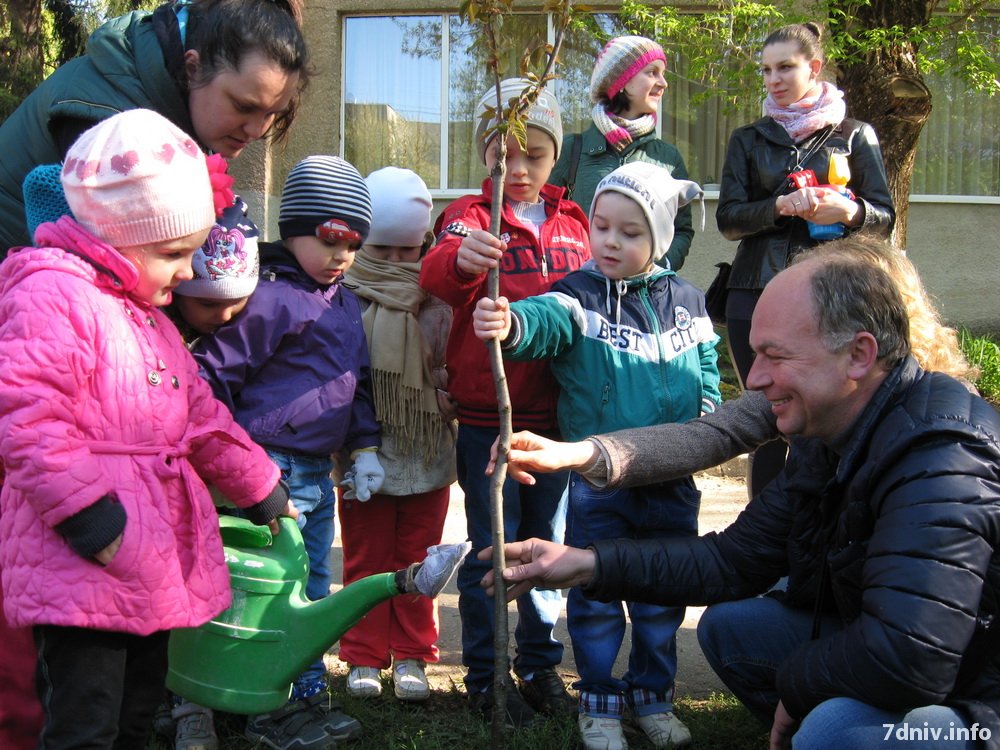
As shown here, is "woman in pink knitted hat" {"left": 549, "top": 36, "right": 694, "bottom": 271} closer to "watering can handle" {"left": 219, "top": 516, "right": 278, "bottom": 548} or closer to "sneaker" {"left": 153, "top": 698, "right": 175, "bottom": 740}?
"watering can handle" {"left": 219, "top": 516, "right": 278, "bottom": 548}

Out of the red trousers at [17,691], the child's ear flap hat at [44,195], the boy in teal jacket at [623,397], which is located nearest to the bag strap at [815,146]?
the boy in teal jacket at [623,397]

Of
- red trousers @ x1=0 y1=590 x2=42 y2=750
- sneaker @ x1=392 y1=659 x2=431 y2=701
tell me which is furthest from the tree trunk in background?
red trousers @ x1=0 y1=590 x2=42 y2=750

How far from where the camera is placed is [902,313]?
2240mm

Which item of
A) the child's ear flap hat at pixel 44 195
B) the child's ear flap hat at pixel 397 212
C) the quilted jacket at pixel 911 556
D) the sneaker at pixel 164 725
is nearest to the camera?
the quilted jacket at pixel 911 556

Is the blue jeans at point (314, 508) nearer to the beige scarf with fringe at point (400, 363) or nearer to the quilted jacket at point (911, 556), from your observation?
the beige scarf with fringe at point (400, 363)

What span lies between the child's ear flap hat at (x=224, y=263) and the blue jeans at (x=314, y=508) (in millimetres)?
499

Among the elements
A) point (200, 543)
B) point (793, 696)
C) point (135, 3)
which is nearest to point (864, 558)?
point (793, 696)

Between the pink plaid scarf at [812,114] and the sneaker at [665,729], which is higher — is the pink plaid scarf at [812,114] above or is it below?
above

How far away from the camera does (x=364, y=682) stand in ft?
10.4

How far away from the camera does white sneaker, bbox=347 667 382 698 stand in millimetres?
3158

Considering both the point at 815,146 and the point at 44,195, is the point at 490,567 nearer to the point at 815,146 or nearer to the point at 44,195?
the point at 44,195

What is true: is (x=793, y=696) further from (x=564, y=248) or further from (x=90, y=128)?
(x=90, y=128)

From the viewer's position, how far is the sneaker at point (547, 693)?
3.12 metres

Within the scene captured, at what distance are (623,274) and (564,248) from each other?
0.37 m
